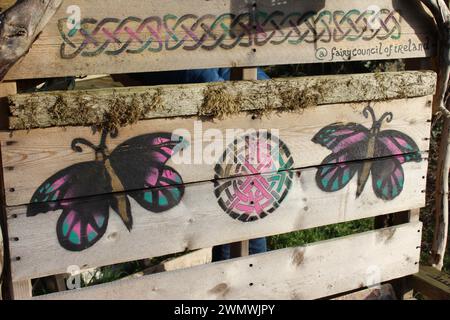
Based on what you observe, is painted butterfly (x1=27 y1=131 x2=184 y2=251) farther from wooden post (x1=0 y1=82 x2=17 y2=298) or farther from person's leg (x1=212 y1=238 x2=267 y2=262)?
person's leg (x1=212 y1=238 x2=267 y2=262)

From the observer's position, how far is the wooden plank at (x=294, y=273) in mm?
2703

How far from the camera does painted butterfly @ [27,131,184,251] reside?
95.2 inches

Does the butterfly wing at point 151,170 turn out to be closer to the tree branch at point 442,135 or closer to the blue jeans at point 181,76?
the blue jeans at point 181,76

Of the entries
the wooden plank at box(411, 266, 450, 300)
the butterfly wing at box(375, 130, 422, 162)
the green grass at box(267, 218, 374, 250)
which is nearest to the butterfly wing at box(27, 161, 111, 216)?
the butterfly wing at box(375, 130, 422, 162)

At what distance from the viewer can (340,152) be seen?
3.02m

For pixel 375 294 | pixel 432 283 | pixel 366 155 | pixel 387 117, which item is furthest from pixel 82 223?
pixel 432 283

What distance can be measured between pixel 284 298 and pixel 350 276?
426 mm

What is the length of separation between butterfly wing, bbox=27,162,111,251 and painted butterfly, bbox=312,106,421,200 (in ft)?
3.57

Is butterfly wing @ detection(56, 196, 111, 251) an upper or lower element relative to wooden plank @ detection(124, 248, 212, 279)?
upper

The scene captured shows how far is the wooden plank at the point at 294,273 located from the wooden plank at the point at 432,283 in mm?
85

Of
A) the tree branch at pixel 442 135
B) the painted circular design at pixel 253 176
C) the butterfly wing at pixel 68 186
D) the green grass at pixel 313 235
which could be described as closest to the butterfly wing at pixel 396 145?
the tree branch at pixel 442 135

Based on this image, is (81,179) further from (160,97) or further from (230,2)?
(230,2)

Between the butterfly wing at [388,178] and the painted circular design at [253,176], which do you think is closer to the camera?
the painted circular design at [253,176]

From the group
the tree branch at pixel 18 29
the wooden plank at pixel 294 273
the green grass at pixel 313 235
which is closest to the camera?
the tree branch at pixel 18 29
